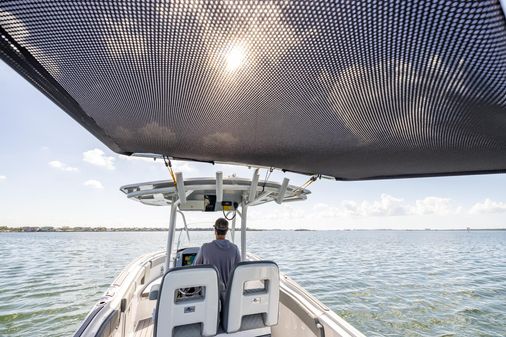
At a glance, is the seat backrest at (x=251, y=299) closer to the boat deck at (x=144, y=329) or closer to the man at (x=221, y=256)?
the man at (x=221, y=256)

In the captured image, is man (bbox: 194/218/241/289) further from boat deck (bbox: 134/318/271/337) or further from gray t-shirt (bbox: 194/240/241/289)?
boat deck (bbox: 134/318/271/337)

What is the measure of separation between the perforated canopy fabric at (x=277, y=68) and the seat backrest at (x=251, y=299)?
5.39 ft

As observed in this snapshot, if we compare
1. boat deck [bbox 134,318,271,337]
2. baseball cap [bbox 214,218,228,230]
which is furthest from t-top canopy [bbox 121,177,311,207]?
boat deck [bbox 134,318,271,337]

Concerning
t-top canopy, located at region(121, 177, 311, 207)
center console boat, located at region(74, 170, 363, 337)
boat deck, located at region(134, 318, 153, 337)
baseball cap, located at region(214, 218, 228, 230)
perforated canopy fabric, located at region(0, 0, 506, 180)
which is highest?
perforated canopy fabric, located at region(0, 0, 506, 180)

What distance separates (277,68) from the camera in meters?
1.04

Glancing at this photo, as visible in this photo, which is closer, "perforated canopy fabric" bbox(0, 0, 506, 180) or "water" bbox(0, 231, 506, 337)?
"perforated canopy fabric" bbox(0, 0, 506, 180)

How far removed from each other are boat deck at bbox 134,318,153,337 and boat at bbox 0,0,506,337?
186 centimetres

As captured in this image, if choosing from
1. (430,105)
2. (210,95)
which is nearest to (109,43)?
(210,95)

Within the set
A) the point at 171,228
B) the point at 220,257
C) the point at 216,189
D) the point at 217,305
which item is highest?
the point at 216,189

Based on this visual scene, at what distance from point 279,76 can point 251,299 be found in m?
2.58

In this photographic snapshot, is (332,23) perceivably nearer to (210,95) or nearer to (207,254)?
(210,95)

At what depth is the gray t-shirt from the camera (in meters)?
3.43

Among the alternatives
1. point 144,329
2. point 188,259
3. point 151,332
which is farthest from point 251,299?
point 188,259

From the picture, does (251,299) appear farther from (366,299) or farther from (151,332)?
(366,299)
